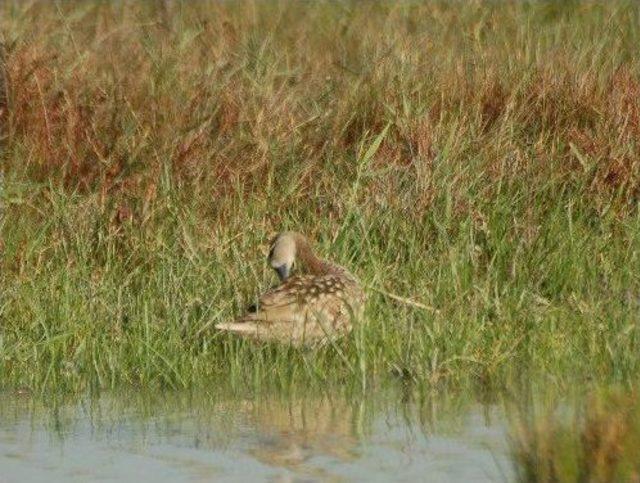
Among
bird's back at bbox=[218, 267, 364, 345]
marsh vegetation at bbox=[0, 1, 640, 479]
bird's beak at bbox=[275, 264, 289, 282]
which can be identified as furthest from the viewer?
bird's beak at bbox=[275, 264, 289, 282]

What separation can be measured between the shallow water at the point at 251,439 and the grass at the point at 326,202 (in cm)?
24

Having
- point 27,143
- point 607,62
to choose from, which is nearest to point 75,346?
point 27,143

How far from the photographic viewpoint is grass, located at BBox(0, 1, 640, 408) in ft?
21.6

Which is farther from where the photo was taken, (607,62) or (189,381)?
(607,62)

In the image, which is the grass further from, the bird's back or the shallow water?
the shallow water

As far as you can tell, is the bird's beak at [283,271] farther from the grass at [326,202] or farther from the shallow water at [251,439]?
the shallow water at [251,439]

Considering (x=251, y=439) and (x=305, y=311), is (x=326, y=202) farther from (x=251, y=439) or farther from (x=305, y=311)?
(x=251, y=439)

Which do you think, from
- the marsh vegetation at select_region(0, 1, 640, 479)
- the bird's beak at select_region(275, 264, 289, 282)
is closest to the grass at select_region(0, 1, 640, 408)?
the marsh vegetation at select_region(0, 1, 640, 479)

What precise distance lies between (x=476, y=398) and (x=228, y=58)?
4.71 meters

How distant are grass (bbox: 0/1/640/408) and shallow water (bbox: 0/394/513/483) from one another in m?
0.24

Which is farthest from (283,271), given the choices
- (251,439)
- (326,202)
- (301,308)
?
(251,439)

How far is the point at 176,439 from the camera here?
18.9 ft

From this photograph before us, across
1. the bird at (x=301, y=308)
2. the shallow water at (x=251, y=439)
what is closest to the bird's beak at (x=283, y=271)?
the bird at (x=301, y=308)

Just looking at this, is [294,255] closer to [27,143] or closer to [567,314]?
[567,314]
